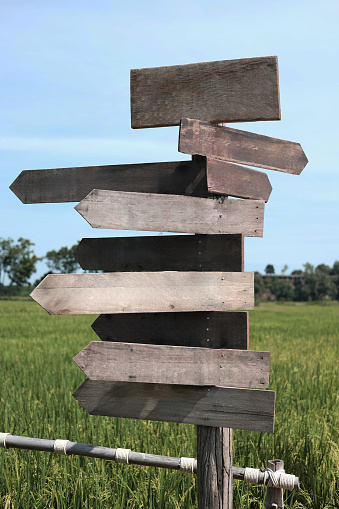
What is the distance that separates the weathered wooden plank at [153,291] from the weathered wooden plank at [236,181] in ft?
1.42

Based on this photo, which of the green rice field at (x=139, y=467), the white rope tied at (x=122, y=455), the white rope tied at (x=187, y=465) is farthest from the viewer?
the green rice field at (x=139, y=467)

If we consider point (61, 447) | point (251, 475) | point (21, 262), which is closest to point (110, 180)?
point (61, 447)

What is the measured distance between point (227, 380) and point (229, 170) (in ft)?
3.46

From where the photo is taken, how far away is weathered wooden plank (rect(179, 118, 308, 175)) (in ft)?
9.14

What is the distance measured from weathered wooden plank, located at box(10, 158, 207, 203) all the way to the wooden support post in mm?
1599

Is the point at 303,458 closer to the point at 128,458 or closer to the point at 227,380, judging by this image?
the point at 128,458

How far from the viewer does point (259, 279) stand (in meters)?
78.5

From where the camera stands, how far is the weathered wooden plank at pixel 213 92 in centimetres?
287

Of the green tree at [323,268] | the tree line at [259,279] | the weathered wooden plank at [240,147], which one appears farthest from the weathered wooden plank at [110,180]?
the green tree at [323,268]

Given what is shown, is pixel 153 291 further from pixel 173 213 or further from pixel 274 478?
pixel 274 478

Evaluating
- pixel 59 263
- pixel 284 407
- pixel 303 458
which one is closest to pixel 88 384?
pixel 303 458

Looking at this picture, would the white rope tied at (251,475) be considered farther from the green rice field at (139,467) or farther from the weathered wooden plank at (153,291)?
the weathered wooden plank at (153,291)

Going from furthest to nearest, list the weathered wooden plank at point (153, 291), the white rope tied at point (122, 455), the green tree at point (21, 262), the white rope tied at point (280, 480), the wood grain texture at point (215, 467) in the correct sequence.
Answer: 1. the green tree at point (21, 262)
2. the white rope tied at point (122, 455)
3. the white rope tied at point (280, 480)
4. the wood grain texture at point (215, 467)
5. the weathered wooden plank at point (153, 291)

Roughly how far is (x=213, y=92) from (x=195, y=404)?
1.60m
